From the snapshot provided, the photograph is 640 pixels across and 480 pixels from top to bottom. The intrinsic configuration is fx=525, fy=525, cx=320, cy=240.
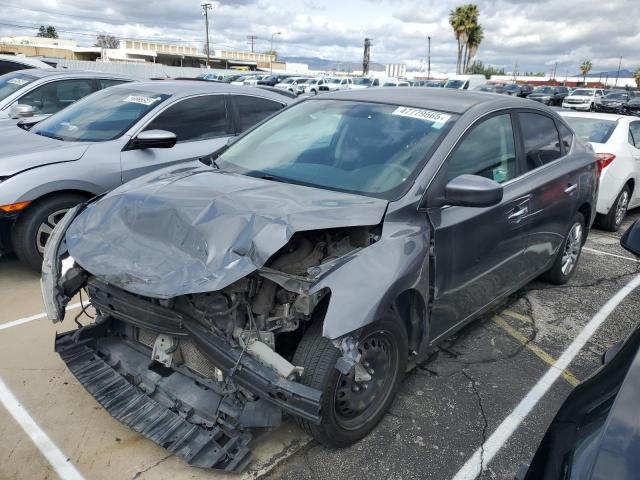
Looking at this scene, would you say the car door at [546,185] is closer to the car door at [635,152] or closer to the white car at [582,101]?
the car door at [635,152]

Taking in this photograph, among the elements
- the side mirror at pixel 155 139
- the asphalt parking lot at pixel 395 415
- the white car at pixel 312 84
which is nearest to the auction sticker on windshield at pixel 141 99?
the side mirror at pixel 155 139

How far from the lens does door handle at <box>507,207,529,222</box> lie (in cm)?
358

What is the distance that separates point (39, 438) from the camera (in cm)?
279

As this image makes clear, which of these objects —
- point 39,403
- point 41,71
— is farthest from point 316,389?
point 41,71

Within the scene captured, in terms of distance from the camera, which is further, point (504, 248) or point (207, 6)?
point (207, 6)

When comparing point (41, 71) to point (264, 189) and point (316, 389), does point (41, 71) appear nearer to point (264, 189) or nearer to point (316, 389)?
point (264, 189)

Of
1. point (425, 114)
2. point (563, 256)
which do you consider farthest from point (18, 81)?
point (563, 256)

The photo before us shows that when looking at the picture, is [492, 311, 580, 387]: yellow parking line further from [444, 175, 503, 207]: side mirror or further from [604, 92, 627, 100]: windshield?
[604, 92, 627, 100]: windshield

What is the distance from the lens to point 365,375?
268 cm

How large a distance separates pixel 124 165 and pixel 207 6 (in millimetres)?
72438

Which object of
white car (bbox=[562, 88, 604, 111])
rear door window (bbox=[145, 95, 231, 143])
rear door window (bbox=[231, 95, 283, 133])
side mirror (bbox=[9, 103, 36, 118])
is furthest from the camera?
white car (bbox=[562, 88, 604, 111])

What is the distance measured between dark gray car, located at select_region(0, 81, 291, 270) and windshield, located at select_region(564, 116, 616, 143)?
14.5 feet

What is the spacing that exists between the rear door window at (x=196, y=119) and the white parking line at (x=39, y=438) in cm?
293

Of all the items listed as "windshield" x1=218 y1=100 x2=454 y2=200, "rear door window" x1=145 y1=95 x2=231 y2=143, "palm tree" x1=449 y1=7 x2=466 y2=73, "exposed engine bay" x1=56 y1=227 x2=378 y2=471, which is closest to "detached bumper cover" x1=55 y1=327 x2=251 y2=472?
Result: "exposed engine bay" x1=56 y1=227 x2=378 y2=471
